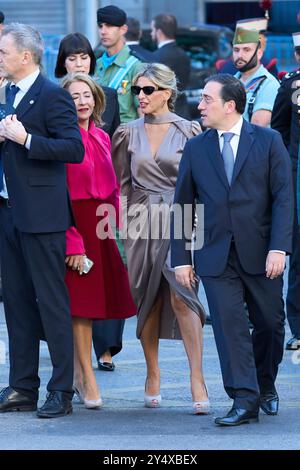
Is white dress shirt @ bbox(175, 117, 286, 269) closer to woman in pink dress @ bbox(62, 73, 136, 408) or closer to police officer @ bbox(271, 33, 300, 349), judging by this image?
woman in pink dress @ bbox(62, 73, 136, 408)

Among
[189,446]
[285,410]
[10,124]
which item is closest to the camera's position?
[189,446]

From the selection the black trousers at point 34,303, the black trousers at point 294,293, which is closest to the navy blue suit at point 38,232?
the black trousers at point 34,303

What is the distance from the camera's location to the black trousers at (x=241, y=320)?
23.0 ft

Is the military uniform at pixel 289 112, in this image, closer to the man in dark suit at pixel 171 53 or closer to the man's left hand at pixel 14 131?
the man's left hand at pixel 14 131

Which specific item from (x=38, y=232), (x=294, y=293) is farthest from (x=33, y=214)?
(x=294, y=293)

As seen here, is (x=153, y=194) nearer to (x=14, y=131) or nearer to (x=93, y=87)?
(x=93, y=87)

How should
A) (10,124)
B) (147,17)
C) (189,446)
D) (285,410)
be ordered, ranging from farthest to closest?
(147,17) < (285,410) < (10,124) < (189,446)

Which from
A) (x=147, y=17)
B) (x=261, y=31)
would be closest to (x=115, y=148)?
(x=261, y=31)

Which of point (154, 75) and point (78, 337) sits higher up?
point (154, 75)

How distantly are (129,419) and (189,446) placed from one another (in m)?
0.85

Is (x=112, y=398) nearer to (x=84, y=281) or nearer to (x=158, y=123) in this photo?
(x=84, y=281)

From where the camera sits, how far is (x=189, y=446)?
21.5 feet

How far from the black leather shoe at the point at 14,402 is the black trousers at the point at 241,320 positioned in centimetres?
112

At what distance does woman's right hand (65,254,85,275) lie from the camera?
7527 mm
